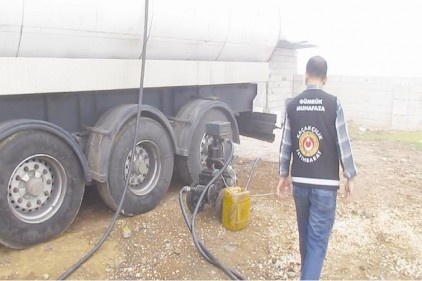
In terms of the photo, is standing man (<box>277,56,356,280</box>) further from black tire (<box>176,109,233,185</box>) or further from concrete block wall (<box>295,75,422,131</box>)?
concrete block wall (<box>295,75,422,131</box>)

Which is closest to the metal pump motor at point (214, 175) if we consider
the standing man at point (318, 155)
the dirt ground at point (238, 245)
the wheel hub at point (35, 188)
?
the dirt ground at point (238, 245)

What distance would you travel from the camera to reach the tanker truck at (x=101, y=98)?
11.7 feet

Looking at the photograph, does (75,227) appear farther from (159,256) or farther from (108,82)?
(108,82)

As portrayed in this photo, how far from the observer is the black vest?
2916 millimetres

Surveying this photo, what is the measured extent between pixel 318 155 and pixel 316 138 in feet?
0.40

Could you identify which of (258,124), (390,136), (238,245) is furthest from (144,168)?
(390,136)

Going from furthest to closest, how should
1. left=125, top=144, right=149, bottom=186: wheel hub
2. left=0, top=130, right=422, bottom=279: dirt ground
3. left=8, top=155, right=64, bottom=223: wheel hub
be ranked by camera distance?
left=125, top=144, right=149, bottom=186: wheel hub → left=8, top=155, right=64, bottom=223: wheel hub → left=0, top=130, right=422, bottom=279: dirt ground

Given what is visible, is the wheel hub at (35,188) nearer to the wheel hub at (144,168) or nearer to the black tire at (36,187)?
A: the black tire at (36,187)

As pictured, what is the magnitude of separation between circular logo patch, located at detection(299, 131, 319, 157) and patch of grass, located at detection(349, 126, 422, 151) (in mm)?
7485

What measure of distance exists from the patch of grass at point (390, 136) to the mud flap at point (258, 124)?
14.4 feet

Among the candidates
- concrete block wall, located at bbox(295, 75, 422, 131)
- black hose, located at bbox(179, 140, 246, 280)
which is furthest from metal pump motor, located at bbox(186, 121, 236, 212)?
concrete block wall, located at bbox(295, 75, 422, 131)

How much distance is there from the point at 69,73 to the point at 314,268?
271cm

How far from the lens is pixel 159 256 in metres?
3.78

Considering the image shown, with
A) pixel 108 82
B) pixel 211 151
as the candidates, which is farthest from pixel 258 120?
pixel 108 82
